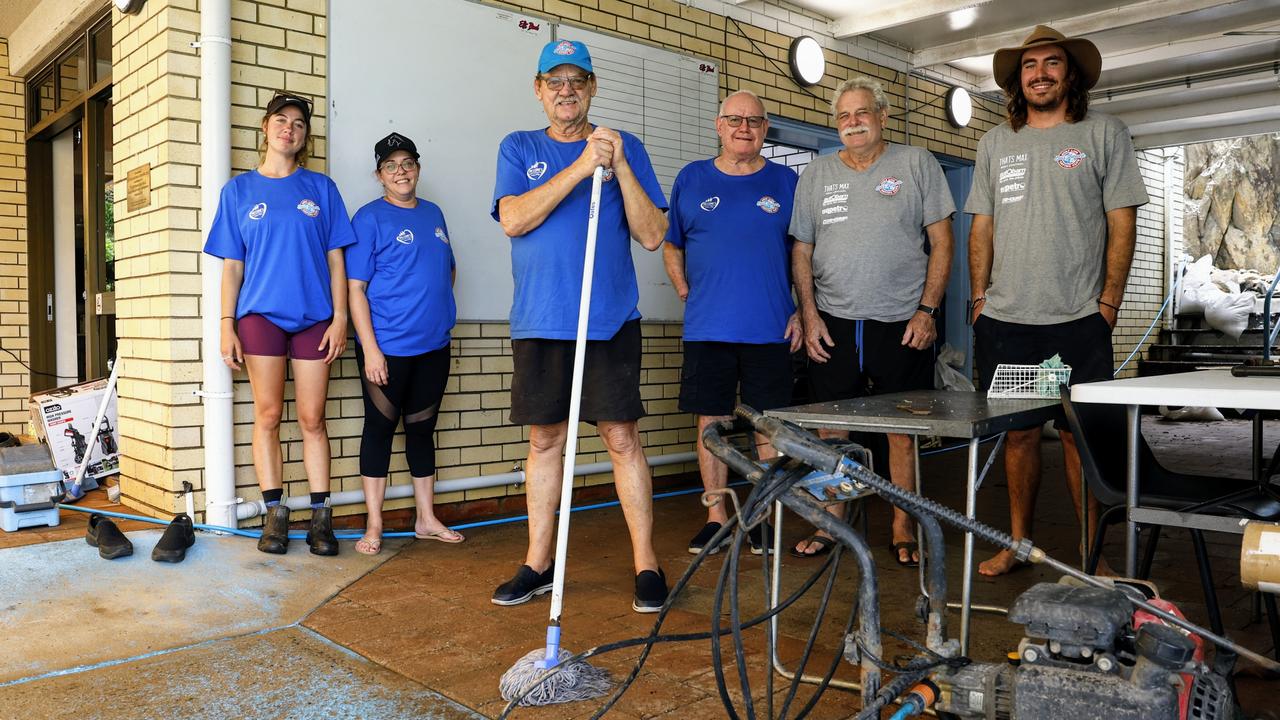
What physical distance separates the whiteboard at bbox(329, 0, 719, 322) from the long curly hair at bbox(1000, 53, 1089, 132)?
226 centimetres

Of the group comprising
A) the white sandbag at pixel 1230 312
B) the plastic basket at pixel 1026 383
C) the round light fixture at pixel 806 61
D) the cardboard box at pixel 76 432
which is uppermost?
the round light fixture at pixel 806 61

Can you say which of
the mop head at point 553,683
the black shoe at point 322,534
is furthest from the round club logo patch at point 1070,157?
the black shoe at point 322,534

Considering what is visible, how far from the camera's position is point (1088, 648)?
1.47 meters

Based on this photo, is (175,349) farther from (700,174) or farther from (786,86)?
(786,86)

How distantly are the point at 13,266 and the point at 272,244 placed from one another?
4331 mm

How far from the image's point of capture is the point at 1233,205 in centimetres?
2392

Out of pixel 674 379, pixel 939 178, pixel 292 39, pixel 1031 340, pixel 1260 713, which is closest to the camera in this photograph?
pixel 1260 713

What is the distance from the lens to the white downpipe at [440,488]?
4.05 m

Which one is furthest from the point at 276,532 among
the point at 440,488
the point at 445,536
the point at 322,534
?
the point at 440,488

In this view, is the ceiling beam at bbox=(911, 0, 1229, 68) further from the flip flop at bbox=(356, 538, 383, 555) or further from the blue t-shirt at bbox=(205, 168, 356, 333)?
the flip flop at bbox=(356, 538, 383, 555)

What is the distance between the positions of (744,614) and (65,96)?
5662 millimetres

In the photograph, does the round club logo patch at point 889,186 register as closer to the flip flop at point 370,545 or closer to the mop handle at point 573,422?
the mop handle at point 573,422

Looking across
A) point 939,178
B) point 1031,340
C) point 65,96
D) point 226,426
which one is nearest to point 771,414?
point 1031,340

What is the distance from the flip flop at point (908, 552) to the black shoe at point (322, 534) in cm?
230
